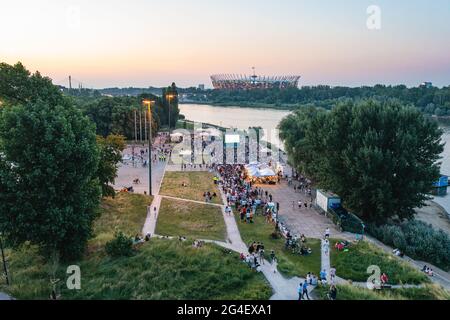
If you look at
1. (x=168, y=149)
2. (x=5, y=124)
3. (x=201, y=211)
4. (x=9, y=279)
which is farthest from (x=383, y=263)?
(x=168, y=149)

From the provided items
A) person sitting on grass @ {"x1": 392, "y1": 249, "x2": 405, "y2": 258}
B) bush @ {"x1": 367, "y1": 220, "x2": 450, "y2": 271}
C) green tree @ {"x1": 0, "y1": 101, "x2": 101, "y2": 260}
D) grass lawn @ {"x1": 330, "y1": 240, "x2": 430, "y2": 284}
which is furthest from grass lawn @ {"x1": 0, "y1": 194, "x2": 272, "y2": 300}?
bush @ {"x1": 367, "y1": 220, "x2": 450, "y2": 271}

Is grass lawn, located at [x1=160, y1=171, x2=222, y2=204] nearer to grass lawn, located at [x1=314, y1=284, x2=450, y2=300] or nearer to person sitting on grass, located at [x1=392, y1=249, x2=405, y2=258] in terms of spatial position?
person sitting on grass, located at [x1=392, y1=249, x2=405, y2=258]

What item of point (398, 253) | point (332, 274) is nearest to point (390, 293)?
point (332, 274)

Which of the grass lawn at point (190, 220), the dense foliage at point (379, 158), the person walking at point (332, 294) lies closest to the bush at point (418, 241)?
the dense foliage at point (379, 158)

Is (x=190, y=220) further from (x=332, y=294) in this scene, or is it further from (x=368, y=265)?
(x=332, y=294)

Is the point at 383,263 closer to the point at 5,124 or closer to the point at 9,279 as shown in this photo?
the point at 9,279

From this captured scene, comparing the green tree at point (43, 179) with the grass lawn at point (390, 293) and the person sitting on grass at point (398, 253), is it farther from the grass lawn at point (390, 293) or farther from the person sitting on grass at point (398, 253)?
the person sitting on grass at point (398, 253)
